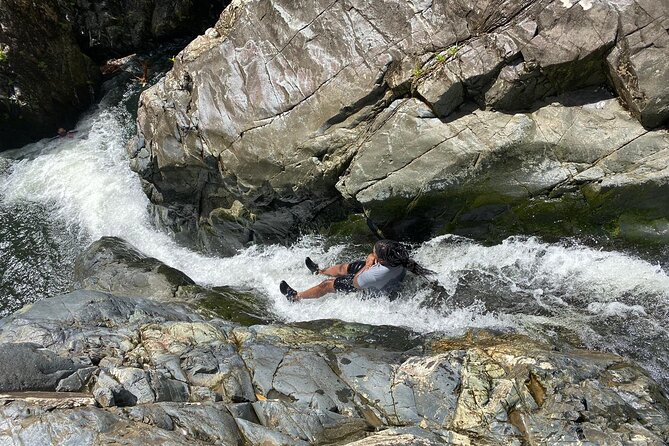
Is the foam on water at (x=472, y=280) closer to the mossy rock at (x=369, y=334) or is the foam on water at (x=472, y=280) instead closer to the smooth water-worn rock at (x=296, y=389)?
the mossy rock at (x=369, y=334)

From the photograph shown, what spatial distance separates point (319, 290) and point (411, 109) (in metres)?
3.75

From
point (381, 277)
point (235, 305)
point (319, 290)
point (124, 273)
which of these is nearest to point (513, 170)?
point (381, 277)

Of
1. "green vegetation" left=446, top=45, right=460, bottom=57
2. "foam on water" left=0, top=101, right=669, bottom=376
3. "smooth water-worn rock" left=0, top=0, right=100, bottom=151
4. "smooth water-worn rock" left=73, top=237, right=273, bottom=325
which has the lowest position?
"foam on water" left=0, top=101, right=669, bottom=376

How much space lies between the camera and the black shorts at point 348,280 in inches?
373

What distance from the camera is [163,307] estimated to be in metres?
8.49

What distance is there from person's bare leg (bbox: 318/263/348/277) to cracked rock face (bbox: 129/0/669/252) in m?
1.06

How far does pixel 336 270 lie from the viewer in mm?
9891

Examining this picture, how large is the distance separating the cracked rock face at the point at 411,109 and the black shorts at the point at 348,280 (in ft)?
2.97

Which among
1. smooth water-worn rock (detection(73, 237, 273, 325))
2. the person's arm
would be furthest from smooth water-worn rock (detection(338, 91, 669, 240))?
smooth water-worn rock (detection(73, 237, 273, 325))

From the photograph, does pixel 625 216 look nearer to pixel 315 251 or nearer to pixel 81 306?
pixel 315 251

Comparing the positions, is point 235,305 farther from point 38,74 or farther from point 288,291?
point 38,74

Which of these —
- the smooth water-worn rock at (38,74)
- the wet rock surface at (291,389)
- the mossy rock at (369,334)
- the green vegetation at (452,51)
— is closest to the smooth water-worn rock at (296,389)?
the wet rock surface at (291,389)

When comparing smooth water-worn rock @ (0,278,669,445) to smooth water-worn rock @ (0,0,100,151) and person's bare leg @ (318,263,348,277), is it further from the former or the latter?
smooth water-worn rock @ (0,0,100,151)

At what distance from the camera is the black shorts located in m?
9.48
